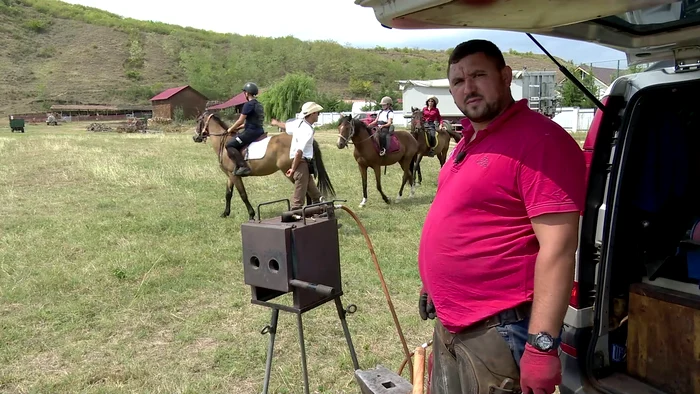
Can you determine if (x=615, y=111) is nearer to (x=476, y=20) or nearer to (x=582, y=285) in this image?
(x=582, y=285)

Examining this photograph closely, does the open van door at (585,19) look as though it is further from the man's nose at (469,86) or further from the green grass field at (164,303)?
the green grass field at (164,303)

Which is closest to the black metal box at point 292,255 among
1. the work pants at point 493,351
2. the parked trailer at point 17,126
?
the work pants at point 493,351

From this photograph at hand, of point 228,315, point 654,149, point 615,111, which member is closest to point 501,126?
point 615,111

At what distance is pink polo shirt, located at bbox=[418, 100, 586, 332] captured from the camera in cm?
170

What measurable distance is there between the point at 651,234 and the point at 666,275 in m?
0.20

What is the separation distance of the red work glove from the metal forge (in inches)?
40.8

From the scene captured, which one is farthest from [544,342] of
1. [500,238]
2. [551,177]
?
[551,177]

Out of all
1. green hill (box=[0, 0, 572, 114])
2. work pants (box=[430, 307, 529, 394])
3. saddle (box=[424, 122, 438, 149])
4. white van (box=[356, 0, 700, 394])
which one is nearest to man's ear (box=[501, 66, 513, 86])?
white van (box=[356, 0, 700, 394])

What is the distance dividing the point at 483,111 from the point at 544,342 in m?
0.81

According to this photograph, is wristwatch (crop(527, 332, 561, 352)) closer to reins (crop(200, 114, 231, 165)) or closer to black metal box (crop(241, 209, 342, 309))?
black metal box (crop(241, 209, 342, 309))

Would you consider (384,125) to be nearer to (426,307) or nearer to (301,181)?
(301,181)

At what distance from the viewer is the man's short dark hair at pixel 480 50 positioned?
1.90 metres

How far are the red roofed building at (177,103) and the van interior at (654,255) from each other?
65926 millimetres

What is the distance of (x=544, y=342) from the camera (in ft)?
5.57
